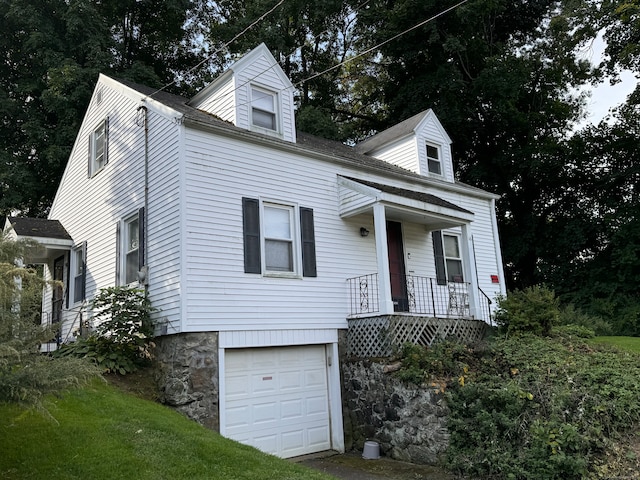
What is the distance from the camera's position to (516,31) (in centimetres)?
2595

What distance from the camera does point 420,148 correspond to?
46.5 feet

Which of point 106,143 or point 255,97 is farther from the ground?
point 255,97

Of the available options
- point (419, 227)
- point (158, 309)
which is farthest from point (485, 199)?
point (158, 309)

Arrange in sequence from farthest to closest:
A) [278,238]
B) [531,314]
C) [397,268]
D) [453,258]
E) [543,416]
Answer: [453,258] → [397,268] → [531,314] → [278,238] → [543,416]

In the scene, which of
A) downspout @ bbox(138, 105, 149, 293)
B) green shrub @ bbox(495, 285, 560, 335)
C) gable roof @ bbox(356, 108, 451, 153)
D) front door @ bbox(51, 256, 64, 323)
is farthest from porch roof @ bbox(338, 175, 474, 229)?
front door @ bbox(51, 256, 64, 323)

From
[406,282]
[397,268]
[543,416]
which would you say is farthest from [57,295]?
[543,416]

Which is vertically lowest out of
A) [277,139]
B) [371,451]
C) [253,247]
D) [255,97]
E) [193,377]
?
[371,451]

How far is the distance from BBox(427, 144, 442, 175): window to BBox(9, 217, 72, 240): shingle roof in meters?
9.89

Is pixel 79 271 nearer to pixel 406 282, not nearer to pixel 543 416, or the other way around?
pixel 406 282

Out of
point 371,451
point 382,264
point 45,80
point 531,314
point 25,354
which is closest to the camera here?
point 25,354

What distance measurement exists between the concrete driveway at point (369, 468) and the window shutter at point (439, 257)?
5067mm

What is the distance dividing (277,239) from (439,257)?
486cm

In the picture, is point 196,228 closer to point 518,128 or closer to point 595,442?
point 595,442

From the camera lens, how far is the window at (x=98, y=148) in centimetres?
1218
